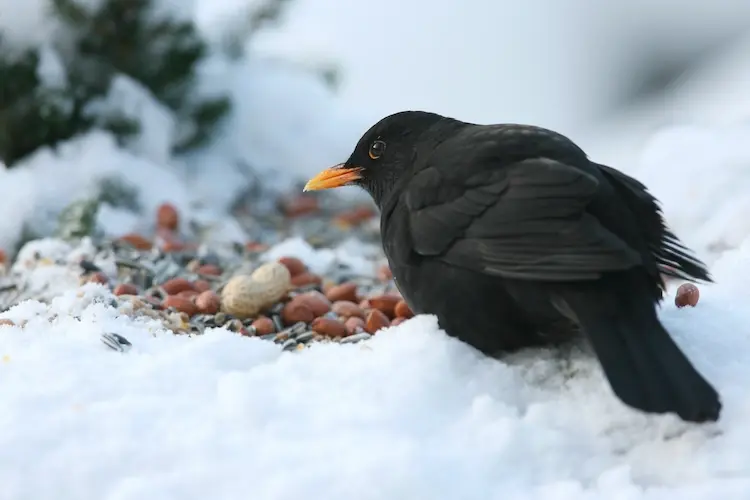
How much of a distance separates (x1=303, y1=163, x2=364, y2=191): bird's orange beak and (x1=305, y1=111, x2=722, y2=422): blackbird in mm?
375

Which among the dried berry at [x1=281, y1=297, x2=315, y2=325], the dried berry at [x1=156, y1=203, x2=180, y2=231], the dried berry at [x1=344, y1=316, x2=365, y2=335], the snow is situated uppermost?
the dried berry at [x1=156, y1=203, x2=180, y2=231]

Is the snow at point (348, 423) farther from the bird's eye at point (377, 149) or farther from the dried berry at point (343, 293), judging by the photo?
the dried berry at point (343, 293)

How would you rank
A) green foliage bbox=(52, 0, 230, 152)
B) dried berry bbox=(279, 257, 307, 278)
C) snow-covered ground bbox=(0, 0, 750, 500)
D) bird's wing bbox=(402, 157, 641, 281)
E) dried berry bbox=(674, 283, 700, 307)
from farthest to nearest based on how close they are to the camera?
green foliage bbox=(52, 0, 230, 152)
dried berry bbox=(279, 257, 307, 278)
dried berry bbox=(674, 283, 700, 307)
bird's wing bbox=(402, 157, 641, 281)
snow-covered ground bbox=(0, 0, 750, 500)

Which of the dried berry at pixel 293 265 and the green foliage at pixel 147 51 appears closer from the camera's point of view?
the dried berry at pixel 293 265

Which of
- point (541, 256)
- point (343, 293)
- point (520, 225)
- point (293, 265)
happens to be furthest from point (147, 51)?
point (541, 256)

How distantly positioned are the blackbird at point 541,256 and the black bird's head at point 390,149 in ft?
0.58

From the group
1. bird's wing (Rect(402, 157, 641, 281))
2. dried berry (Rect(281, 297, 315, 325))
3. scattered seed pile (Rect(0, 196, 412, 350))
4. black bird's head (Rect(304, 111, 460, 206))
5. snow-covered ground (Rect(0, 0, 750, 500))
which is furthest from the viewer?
dried berry (Rect(281, 297, 315, 325))

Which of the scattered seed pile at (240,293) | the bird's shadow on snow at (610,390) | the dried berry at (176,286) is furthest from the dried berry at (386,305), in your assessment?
the bird's shadow on snow at (610,390)

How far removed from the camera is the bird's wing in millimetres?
2453

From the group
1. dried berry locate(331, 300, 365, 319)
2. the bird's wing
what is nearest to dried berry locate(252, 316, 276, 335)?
dried berry locate(331, 300, 365, 319)

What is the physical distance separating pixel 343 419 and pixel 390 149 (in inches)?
50.5

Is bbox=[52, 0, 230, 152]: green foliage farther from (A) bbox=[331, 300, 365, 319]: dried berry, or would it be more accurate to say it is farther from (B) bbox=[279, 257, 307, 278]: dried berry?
(A) bbox=[331, 300, 365, 319]: dried berry

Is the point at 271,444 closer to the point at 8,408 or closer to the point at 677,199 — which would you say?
the point at 8,408

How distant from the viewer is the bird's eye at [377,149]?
11.2 feet
